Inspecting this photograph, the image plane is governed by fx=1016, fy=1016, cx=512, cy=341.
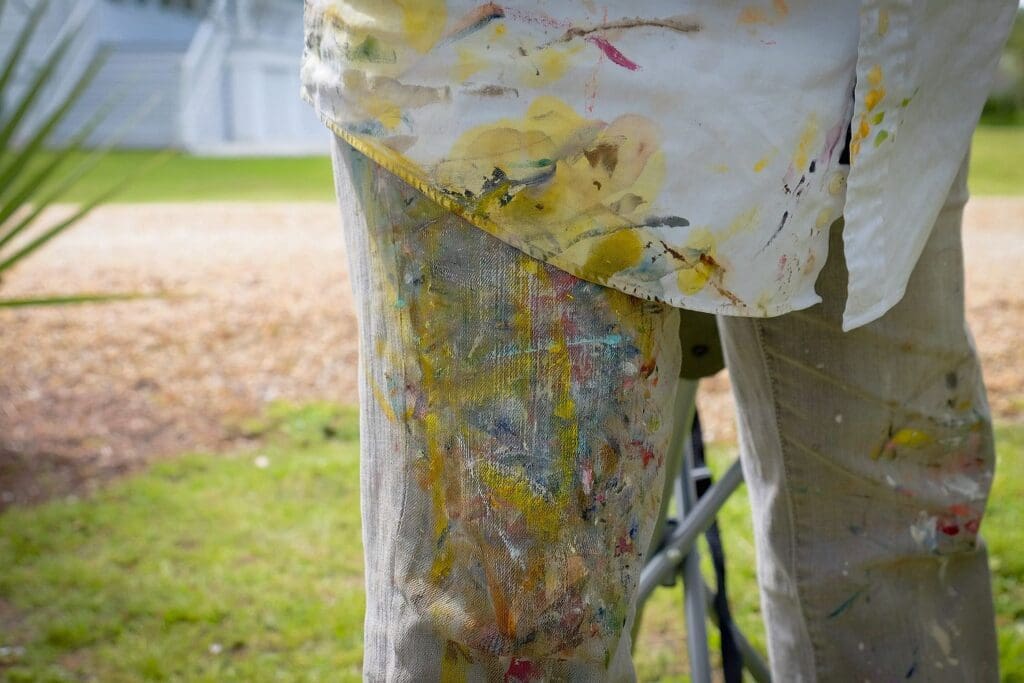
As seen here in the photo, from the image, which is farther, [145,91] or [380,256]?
[145,91]

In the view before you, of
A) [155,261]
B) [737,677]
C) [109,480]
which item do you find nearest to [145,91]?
A: [155,261]

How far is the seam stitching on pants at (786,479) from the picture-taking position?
1007 mm

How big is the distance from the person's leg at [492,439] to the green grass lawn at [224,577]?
1.32 meters

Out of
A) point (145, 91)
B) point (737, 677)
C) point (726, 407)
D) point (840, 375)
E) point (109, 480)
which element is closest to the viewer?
point (840, 375)

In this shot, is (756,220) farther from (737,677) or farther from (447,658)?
(737,677)

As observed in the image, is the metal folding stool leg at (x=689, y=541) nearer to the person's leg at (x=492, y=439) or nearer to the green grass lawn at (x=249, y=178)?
the person's leg at (x=492, y=439)

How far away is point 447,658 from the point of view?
732mm

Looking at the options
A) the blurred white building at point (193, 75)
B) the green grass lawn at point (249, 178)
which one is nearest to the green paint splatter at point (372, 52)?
the green grass lawn at point (249, 178)

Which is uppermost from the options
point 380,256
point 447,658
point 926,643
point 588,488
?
point 380,256

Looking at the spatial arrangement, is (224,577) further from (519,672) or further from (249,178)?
(249,178)

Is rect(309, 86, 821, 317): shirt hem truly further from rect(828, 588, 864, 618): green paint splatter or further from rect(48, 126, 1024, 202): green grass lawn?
rect(48, 126, 1024, 202): green grass lawn

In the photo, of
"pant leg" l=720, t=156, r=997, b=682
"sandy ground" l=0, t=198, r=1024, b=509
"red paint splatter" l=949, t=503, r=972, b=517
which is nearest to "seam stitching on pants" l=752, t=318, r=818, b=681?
"pant leg" l=720, t=156, r=997, b=682

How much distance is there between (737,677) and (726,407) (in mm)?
2283

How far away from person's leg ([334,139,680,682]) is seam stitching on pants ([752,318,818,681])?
0.29 metres
